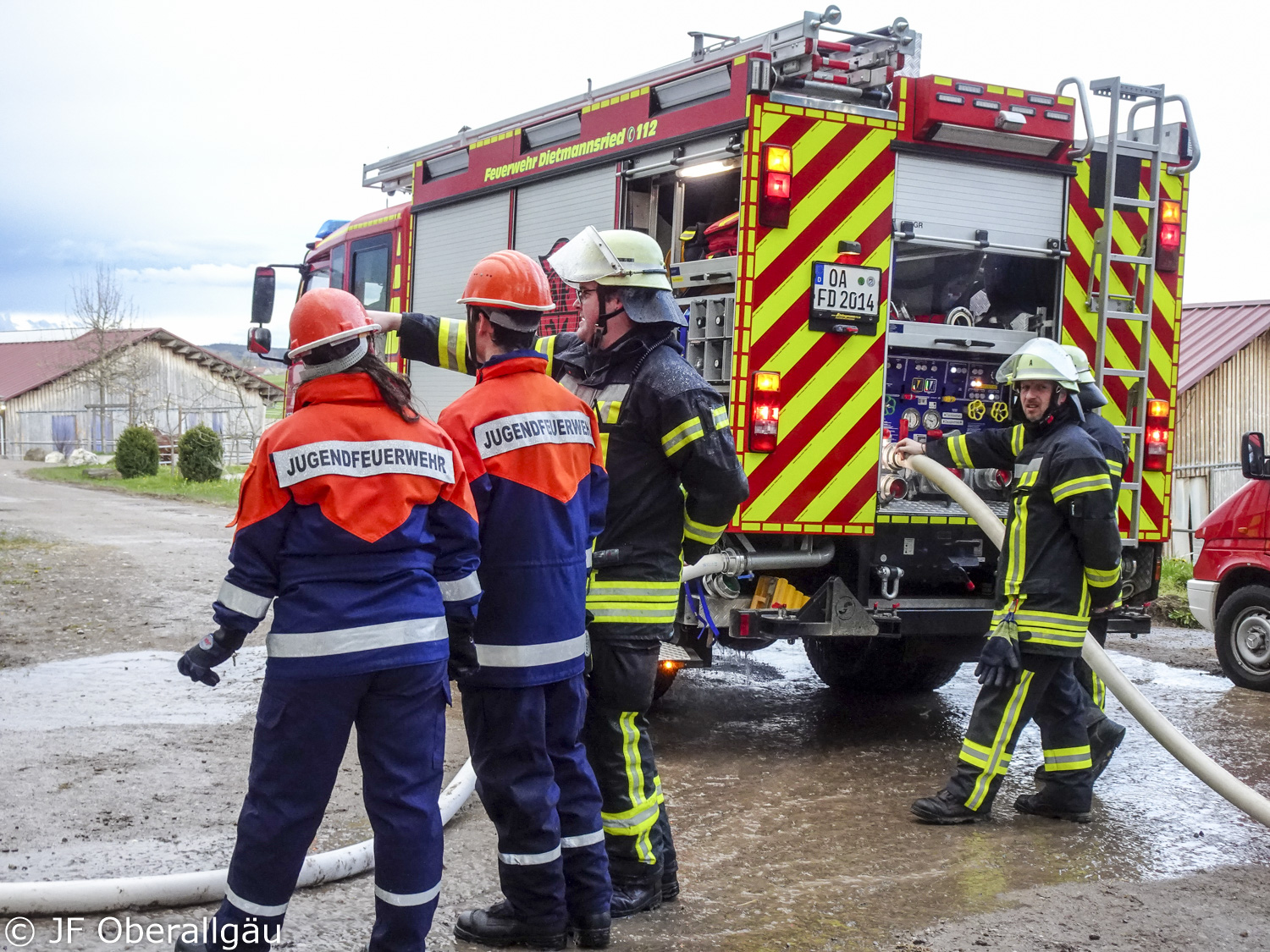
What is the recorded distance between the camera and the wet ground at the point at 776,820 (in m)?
3.66

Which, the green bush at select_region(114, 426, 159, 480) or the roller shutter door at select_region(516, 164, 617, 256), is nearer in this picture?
the roller shutter door at select_region(516, 164, 617, 256)

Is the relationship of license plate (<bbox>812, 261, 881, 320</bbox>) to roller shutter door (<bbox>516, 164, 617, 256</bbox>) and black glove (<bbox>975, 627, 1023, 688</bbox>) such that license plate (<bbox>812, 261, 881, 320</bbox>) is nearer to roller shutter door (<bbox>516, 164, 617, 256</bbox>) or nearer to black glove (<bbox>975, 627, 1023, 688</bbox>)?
roller shutter door (<bbox>516, 164, 617, 256</bbox>)

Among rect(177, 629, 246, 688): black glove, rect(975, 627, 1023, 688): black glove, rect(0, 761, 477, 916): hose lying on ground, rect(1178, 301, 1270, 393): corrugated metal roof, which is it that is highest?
rect(1178, 301, 1270, 393): corrugated metal roof

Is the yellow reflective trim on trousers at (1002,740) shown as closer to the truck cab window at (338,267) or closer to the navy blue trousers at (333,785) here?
the navy blue trousers at (333,785)

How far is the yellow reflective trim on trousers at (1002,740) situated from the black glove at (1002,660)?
0.05 m

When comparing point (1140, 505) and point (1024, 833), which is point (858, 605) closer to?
point (1024, 833)

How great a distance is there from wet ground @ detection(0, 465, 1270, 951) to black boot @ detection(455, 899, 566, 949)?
0.20 meters

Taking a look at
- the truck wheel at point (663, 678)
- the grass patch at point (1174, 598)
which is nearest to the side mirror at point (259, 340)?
the truck wheel at point (663, 678)

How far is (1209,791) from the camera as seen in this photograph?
5398 mm

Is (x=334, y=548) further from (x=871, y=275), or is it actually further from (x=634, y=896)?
(x=871, y=275)

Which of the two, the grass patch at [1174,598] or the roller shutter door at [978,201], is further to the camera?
the grass patch at [1174,598]

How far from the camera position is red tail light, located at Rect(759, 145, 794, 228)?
5336 millimetres

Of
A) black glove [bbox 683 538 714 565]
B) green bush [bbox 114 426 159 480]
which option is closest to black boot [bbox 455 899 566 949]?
black glove [bbox 683 538 714 565]

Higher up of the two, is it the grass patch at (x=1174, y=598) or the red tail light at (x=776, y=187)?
the red tail light at (x=776, y=187)
